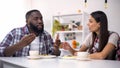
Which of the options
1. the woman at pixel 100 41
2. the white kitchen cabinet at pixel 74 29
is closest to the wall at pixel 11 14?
the white kitchen cabinet at pixel 74 29

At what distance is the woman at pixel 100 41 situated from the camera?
1969 millimetres

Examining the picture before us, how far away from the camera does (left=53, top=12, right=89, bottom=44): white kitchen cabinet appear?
334cm

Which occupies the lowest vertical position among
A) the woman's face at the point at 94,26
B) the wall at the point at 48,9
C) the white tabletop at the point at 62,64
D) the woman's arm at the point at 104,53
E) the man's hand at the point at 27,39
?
the woman's arm at the point at 104,53

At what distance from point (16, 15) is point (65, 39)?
1.07m

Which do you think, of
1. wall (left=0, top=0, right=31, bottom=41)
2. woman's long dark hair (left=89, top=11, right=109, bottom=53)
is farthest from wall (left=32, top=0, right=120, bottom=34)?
woman's long dark hair (left=89, top=11, right=109, bottom=53)

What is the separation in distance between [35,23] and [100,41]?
777 millimetres

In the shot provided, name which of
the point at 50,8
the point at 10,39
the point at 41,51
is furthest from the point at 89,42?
the point at 50,8

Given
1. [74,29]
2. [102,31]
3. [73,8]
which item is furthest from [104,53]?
[73,8]

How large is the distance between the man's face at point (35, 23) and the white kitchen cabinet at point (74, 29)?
109 cm

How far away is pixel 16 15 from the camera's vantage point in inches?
157

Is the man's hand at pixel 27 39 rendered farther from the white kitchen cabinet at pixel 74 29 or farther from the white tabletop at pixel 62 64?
the white kitchen cabinet at pixel 74 29

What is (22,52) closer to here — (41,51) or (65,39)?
(41,51)

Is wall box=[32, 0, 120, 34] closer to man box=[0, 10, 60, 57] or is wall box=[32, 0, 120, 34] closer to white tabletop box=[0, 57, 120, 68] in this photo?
man box=[0, 10, 60, 57]

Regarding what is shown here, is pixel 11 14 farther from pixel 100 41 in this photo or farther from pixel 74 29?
pixel 100 41
